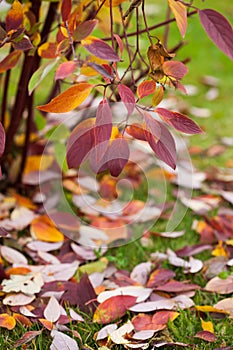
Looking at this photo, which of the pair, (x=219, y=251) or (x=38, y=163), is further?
(x=38, y=163)

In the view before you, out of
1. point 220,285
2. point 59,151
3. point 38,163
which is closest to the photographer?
point 220,285

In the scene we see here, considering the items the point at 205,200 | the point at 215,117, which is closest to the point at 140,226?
the point at 205,200

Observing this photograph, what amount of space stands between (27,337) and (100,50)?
0.68 m

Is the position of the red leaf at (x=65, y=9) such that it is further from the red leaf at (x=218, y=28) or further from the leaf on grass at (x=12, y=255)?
the leaf on grass at (x=12, y=255)

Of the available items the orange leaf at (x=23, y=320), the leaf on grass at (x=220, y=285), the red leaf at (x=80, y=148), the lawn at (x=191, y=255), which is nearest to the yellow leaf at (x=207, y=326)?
the lawn at (x=191, y=255)

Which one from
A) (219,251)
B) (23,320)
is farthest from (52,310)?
(219,251)

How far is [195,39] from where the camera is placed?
382cm

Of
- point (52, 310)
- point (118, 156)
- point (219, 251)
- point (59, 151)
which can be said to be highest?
point (118, 156)

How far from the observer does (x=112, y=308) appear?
4.80 feet

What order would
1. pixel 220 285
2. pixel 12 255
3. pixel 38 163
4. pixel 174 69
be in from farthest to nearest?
pixel 38 163
pixel 12 255
pixel 220 285
pixel 174 69

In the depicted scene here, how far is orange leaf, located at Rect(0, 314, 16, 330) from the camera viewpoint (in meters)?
1.39

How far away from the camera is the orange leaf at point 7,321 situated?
4.54ft

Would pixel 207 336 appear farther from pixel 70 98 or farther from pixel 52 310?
pixel 70 98

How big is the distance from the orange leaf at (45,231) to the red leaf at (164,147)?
0.76 metres
